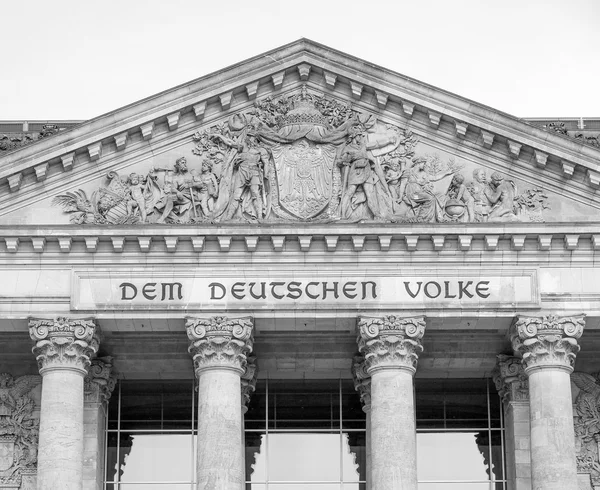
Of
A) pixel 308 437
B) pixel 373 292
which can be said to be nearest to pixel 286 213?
pixel 373 292

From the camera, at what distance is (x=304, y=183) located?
43.3 metres

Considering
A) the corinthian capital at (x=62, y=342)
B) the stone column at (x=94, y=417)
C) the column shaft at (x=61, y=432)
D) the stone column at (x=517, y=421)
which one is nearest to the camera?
the column shaft at (x=61, y=432)

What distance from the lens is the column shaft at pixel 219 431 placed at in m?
41.0

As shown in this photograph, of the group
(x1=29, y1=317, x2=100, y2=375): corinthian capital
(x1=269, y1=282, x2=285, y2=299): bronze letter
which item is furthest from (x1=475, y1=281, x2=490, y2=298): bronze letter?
(x1=29, y1=317, x2=100, y2=375): corinthian capital

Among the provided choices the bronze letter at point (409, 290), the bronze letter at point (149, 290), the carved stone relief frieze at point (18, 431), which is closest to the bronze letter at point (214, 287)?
the bronze letter at point (149, 290)

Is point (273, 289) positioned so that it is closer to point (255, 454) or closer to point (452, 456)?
point (255, 454)

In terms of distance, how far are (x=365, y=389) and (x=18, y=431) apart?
869 centimetres

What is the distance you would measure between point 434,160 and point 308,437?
7.99m

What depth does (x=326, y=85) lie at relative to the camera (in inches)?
1745

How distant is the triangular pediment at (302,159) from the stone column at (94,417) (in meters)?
3.96

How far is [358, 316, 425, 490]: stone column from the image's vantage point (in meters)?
41.2

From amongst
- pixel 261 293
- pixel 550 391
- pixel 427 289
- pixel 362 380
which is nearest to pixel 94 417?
pixel 261 293

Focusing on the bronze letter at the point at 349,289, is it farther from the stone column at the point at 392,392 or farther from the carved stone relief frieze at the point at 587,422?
the carved stone relief frieze at the point at 587,422

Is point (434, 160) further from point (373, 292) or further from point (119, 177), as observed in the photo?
point (119, 177)
